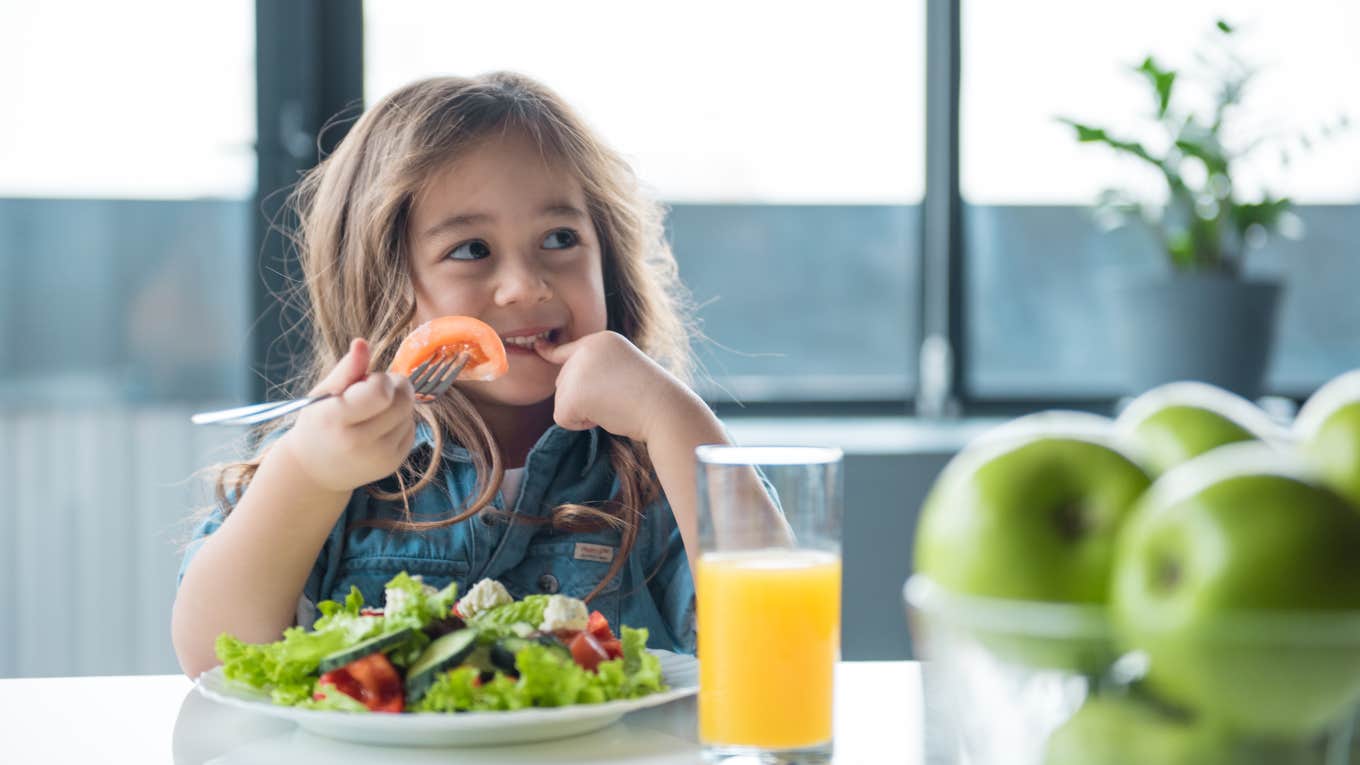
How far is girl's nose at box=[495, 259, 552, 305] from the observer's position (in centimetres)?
139

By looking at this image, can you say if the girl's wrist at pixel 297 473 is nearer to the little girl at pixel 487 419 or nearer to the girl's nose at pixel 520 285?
the little girl at pixel 487 419

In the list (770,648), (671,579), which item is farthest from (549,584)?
(770,648)

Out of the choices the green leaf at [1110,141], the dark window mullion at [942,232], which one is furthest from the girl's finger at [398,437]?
the dark window mullion at [942,232]

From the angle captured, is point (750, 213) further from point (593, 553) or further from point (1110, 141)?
point (593, 553)

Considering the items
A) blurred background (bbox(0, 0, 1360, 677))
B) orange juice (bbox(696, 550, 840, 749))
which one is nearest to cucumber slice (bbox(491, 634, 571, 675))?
orange juice (bbox(696, 550, 840, 749))

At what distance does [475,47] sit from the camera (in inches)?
111

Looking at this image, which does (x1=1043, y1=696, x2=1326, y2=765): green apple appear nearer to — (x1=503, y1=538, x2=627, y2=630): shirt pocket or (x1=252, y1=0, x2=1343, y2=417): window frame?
(x1=503, y1=538, x2=627, y2=630): shirt pocket

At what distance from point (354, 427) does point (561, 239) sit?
0.46 meters

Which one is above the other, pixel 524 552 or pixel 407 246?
pixel 407 246

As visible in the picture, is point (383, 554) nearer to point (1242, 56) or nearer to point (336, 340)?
point (336, 340)

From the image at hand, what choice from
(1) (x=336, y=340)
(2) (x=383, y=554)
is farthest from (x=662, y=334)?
(2) (x=383, y=554)

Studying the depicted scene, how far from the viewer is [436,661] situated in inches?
33.2

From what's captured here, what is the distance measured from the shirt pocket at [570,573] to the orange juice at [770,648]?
2.06 ft

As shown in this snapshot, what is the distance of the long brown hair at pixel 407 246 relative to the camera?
4.83 feet
